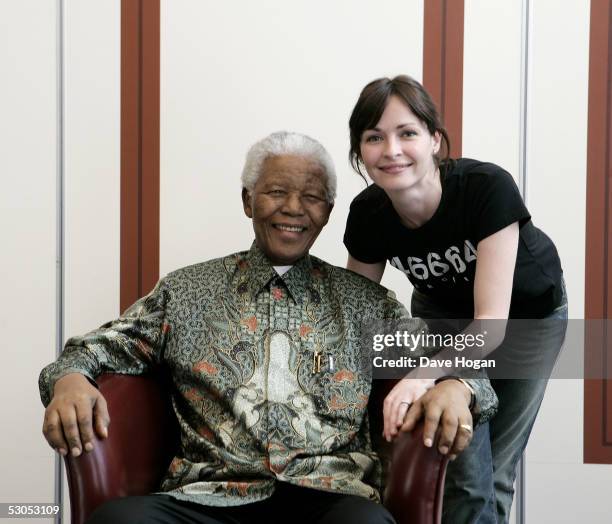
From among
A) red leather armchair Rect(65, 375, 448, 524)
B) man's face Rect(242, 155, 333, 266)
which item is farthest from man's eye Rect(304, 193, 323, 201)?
red leather armchair Rect(65, 375, 448, 524)

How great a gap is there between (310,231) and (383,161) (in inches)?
11.0

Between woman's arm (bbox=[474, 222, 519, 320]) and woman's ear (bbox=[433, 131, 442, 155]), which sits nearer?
woman's arm (bbox=[474, 222, 519, 320])

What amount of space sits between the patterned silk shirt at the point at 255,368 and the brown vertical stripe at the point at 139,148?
78 centimetres

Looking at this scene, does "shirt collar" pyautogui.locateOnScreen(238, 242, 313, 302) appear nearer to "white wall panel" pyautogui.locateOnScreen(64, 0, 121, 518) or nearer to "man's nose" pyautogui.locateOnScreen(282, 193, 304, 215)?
"man's nose" pyautogui.locateOnScreen(282, 193, 304, 215)

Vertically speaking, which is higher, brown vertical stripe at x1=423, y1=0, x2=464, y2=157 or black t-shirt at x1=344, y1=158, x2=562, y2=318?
brown vertical stripe at x1=423, y1=0, x2=464, y2=157

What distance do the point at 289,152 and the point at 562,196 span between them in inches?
46.7

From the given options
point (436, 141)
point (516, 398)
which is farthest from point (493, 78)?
point (516, 398)

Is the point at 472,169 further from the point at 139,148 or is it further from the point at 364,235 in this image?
the point at 139,148

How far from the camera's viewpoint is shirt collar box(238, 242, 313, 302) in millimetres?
2043

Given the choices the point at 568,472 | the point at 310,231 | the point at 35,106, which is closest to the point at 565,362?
the point at 568,472

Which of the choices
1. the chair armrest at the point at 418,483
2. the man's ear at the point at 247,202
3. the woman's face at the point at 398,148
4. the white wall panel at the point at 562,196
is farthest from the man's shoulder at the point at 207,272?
the white wall panel at the point at 562,196

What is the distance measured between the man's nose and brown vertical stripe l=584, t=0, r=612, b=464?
4.11 ft

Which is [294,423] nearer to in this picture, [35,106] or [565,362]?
[565,362]

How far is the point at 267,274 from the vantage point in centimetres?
205
